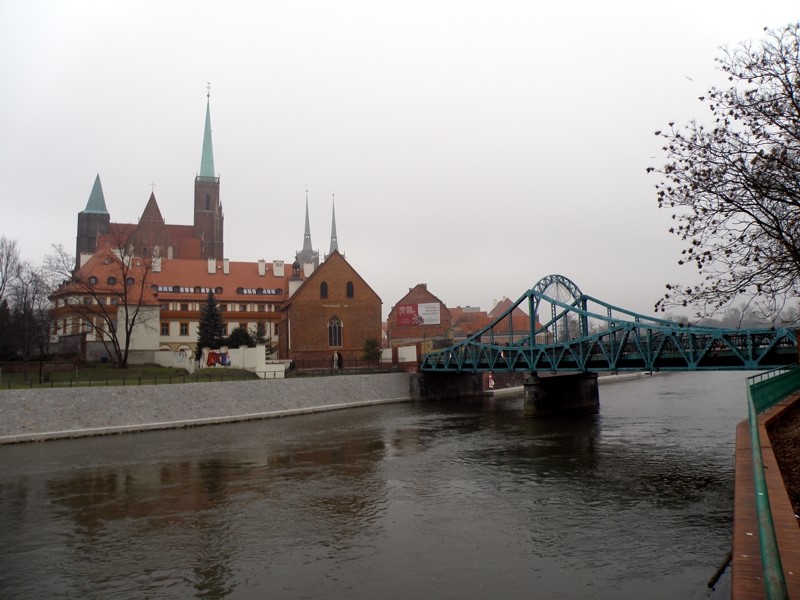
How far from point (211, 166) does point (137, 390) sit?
7142cm

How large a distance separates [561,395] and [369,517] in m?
30.5

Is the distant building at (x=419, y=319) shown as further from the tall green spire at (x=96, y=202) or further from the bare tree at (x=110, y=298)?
the tall green spire at (x=96, y=202)

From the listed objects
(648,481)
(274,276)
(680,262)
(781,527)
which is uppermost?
(274,276)

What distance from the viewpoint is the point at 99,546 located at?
13164 mm

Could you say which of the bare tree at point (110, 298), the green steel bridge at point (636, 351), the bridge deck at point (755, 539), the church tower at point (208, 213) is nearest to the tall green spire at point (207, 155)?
the church tower at point (208, 213)

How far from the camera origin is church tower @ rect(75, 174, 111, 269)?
8638cm

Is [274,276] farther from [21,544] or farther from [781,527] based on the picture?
[781,527]

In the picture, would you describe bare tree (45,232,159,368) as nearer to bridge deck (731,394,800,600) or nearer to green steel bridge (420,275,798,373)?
green steel bridge (420,275,798,373)

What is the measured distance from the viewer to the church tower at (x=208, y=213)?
9431 centimetres

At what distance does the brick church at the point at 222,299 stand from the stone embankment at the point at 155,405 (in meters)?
14.0

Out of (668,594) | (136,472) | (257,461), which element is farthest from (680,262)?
(136,472)

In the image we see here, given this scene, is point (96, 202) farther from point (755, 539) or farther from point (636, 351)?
point (755, 539)

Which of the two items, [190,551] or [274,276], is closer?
[190,551]

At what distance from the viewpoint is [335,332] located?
6197cm
